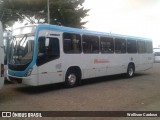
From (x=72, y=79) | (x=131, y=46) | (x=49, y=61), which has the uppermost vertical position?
(x=131, y=46)

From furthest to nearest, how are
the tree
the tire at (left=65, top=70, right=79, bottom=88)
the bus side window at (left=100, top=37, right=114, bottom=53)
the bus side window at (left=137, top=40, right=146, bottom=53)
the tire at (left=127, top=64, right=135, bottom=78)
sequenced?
the tree < the bus side window at (left=137, top=40, right=146, bottom=53) < the tire at (left=127, top=64, right=135, bottom=78) < the bus side window at (left=100, top=37, right=114, bottom=53) < the tire at (left=65, top=70, right=79, bottom=88)

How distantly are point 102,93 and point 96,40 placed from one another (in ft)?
14.0

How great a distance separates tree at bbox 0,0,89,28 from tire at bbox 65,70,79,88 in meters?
15.1

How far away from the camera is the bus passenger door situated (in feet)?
→ 35.9

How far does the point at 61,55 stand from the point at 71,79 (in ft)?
4.89

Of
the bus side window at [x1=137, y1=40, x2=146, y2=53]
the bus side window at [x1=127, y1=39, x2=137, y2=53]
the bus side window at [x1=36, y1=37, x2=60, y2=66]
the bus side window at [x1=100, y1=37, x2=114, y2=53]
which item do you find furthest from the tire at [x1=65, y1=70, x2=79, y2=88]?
the bus side window at [x1=137, y1=40, x2=146, y2=53]

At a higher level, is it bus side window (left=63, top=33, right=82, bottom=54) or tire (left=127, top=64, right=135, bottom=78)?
bus side window (left=63, top=33, right=82, bottom=54)

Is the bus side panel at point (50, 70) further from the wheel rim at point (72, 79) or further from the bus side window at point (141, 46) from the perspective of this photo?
the bus side window at point (141, 46)

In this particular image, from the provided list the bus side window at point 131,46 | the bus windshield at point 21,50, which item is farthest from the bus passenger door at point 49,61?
the bus side window at point 131,46

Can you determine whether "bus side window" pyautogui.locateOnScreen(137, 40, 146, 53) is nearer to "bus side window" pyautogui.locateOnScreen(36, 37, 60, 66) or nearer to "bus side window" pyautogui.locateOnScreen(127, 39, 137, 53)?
"bus side window" pyautogui.locateOnScreen(127, 39, 137, 53)

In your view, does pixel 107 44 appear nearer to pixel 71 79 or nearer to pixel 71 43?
pixel 71 43

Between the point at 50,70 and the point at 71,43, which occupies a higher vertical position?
the point at 71,43

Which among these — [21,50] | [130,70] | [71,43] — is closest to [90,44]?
[71,43]

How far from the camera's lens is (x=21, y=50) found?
440 inches
